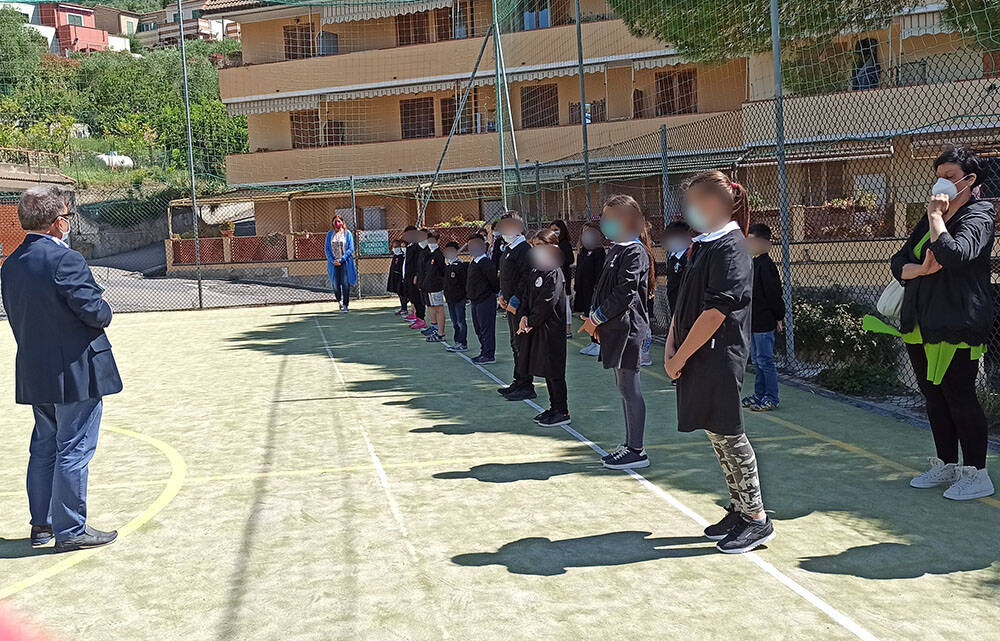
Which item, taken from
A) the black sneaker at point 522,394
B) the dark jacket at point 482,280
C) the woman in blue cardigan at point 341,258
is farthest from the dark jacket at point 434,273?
the woman in blue cardigan at point 341,258

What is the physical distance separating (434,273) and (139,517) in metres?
8.38

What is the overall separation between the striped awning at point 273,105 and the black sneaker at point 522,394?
25874 millimetres

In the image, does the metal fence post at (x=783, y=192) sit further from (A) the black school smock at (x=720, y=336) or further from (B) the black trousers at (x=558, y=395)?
(A) the black school smock at (x=720, y=336)

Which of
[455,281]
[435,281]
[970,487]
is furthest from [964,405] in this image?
[435,281]

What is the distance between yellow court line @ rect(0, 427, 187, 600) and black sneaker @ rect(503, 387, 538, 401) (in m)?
3.12

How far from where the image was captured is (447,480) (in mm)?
6520

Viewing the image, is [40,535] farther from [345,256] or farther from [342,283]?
[342,283]

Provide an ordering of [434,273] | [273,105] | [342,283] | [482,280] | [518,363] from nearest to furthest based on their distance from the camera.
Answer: [518,363], [482,280], [434,273], [342,283], [273,105]

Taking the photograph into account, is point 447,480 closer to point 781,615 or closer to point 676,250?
point 781,615

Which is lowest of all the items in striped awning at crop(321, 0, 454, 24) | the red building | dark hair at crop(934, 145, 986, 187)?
dark hair at crop(934, 145, 986, 187)

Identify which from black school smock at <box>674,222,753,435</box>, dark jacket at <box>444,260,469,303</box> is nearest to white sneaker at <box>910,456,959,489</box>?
black school smock at <box>674,222,753,435</box>

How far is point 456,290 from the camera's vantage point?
43.9 feet

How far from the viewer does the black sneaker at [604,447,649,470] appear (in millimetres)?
6613

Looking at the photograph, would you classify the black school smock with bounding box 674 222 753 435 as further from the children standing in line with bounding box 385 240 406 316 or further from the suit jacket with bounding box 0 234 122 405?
the children standing in line with bounding box 385 240 406 316
